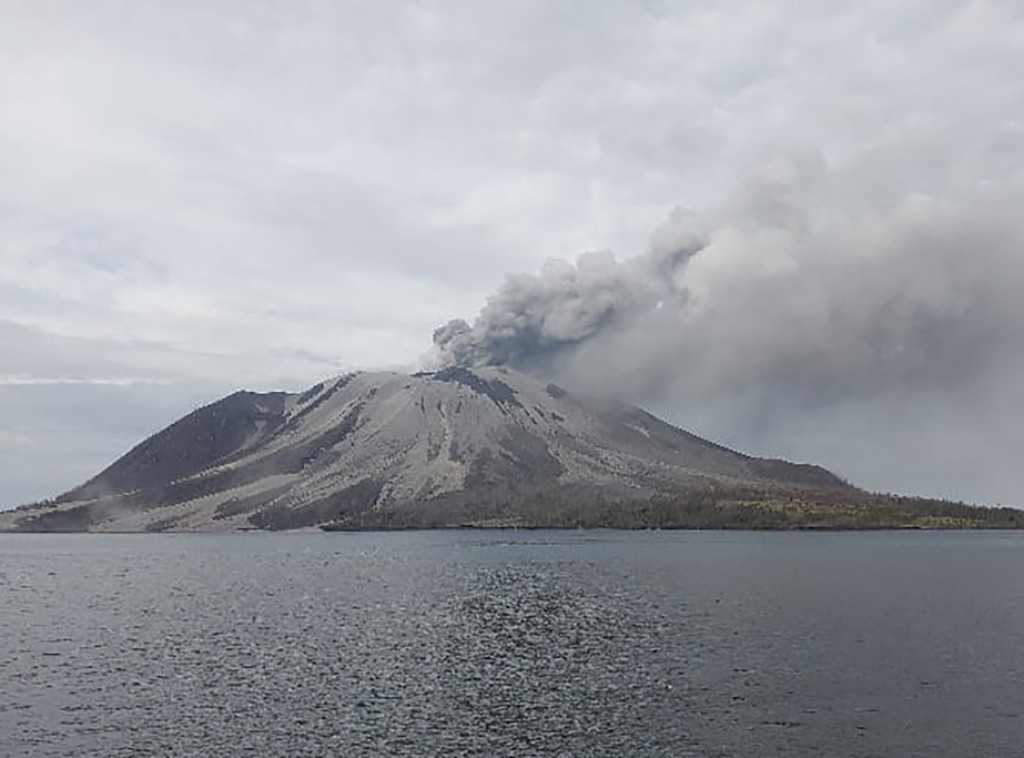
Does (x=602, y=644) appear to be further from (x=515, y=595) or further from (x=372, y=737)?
(x=515, y=595)

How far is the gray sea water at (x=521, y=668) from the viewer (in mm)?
43312

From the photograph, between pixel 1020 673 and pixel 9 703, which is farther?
pixel 1020 673

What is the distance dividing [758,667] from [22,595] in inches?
3472

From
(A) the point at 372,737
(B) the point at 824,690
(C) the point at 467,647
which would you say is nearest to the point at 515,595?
(C) the point at 467,647

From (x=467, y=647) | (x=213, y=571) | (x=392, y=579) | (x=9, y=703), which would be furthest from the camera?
(x=213, y=571)

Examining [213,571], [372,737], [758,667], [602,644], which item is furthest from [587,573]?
[372,737]

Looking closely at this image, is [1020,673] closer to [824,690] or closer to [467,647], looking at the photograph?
[824,690]

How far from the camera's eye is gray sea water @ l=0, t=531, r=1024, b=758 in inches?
1705

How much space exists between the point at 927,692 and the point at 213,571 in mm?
118740

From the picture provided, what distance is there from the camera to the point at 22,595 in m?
114

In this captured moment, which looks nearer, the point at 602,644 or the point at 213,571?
the point at 602,644

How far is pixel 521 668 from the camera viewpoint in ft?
197

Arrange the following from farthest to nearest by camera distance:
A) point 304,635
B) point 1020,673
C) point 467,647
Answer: point 304,635 < point 467,647 < point 1020,673

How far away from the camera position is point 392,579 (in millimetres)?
125750
